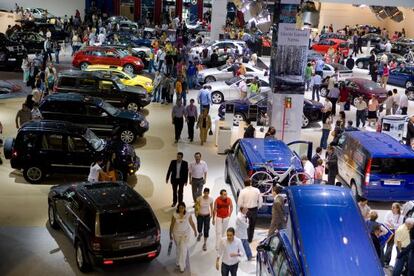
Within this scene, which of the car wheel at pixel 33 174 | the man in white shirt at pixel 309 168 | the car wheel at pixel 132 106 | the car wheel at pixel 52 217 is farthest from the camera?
the car wheel at pixel 132 106

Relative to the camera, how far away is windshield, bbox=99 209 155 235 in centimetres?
1029

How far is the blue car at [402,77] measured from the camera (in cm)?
2944

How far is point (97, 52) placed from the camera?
1173 inches

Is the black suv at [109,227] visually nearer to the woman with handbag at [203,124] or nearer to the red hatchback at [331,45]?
the woman with handbag at [203,124]

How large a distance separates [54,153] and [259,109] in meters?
8.81

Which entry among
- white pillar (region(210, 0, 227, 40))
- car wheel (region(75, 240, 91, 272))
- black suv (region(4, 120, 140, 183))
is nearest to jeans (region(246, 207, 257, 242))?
car wheel (region(75, 240, 91, 272))

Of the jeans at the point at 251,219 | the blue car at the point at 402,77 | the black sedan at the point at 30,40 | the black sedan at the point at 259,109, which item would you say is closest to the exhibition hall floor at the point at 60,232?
the jeans at the point at 251,219

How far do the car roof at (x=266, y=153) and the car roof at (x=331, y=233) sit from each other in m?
3.72

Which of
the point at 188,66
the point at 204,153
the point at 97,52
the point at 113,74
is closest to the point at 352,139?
the point at 204,153

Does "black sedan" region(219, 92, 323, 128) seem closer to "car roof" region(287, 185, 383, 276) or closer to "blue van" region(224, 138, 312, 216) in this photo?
"blue van" region(224, 138, 312, 216)

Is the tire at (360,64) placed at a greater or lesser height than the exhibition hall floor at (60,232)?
greater

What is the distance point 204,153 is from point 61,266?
8047mm

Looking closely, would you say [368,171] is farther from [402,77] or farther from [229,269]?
[402,77]

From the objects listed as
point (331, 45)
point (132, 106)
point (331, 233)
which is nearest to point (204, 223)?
point (331, 233)
